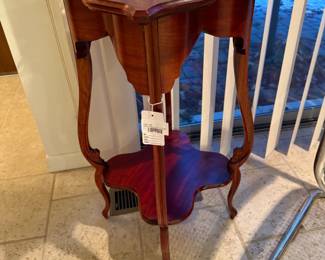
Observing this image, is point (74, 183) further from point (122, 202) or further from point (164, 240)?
point (164, 240)

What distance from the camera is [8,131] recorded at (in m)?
1.81

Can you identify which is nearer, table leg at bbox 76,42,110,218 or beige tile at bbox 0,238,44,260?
table leg at bbox 76,42,110,218

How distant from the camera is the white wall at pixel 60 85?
1120mm

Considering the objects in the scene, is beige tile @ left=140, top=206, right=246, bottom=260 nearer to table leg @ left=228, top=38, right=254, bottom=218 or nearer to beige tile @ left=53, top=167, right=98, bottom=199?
table leg @ left=228, top=38, right=254, bottom=218

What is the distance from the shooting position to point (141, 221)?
1312mm

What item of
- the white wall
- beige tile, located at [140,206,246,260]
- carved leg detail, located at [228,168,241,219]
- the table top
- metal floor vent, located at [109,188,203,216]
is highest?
the table top

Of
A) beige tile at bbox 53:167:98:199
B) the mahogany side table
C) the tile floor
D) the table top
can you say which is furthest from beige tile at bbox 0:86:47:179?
the table top

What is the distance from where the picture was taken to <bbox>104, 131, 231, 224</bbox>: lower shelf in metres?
1.07

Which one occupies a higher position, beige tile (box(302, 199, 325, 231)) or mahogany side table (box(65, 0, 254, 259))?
mahogany side table (box(65, 0, 254, 259))

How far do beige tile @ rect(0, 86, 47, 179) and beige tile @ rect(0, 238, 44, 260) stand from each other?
39cm

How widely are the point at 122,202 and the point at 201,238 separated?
376mm

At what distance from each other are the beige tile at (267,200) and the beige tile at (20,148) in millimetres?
975

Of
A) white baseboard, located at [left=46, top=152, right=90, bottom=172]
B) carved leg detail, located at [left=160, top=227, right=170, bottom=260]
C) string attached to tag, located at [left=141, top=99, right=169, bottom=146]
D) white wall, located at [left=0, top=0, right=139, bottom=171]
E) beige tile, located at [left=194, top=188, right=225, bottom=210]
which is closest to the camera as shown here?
string attached to tag, located at [left=141, top=99, right=169, bottom=146]

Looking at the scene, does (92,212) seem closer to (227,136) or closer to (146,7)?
Result: (227,136)
